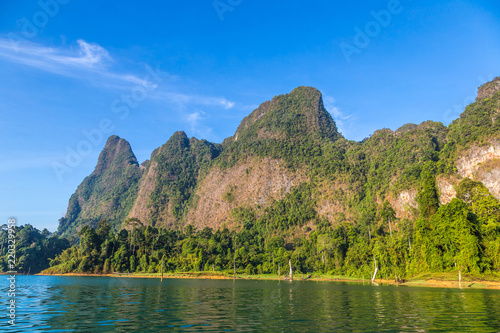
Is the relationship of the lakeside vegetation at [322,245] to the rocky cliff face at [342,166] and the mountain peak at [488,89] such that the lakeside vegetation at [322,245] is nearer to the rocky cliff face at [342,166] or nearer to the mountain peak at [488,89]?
the rocky cliff face at [342,166]

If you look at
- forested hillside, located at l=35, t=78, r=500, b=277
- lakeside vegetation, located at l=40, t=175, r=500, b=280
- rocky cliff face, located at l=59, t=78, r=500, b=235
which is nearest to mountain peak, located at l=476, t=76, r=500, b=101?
rocky cliff face, located at l=59, t=78, r=500, b=235

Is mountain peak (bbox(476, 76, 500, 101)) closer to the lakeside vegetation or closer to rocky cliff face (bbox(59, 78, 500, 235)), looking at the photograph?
rocky cliff face (bbox(59, 78, 500, 235))

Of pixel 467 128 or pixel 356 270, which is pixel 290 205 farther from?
pixel 467 128

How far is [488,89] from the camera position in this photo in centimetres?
12681

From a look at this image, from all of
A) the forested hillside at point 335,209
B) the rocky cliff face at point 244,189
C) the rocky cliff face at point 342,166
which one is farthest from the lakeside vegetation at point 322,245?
the rocky cliff face at point 342,166

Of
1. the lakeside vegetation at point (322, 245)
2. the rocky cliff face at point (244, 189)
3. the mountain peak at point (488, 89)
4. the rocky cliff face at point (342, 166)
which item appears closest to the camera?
the lakeside vegetation at point (322, 245)

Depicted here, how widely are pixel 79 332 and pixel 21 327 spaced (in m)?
3.66

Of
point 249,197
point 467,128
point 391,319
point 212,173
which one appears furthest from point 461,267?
point 212,173

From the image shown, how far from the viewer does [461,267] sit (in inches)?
2298

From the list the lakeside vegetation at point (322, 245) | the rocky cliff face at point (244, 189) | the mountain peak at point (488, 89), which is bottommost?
the lakeside vegetation at point (322, 245)

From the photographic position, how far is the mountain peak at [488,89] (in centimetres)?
12494

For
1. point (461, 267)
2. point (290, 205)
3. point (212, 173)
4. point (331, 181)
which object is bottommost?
point (461, 267)

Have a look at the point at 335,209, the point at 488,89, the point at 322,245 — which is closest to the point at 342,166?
the point at 335,209

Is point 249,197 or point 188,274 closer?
point 188,274
